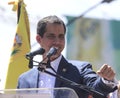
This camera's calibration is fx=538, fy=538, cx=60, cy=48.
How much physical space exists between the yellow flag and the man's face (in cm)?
259

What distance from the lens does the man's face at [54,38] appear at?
406cm

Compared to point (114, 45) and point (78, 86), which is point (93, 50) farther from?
point (78, 86)

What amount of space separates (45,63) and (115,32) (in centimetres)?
1666

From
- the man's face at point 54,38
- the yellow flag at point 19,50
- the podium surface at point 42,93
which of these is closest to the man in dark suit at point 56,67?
the man's face at point 54,38

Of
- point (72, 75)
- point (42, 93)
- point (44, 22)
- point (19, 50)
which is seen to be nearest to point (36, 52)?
point (42, 93)

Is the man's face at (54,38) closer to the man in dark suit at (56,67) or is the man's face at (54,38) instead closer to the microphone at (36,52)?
the man in dark suit at (56,67)

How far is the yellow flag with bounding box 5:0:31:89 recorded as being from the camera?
6.93 meters

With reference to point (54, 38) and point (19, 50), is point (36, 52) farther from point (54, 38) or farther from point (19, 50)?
point (19, 50)

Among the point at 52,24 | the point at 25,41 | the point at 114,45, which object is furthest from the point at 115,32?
the point at 52,24

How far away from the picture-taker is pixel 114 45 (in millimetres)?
19953

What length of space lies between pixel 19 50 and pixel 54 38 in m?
2.99

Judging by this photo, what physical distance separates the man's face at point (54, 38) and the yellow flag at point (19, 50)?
2.59 m

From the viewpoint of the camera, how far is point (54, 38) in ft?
13.5

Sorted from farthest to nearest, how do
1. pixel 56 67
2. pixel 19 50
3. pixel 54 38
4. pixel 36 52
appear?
pixel 19 50
pixel 56 67
pixel 54 38
pixel 36 52
